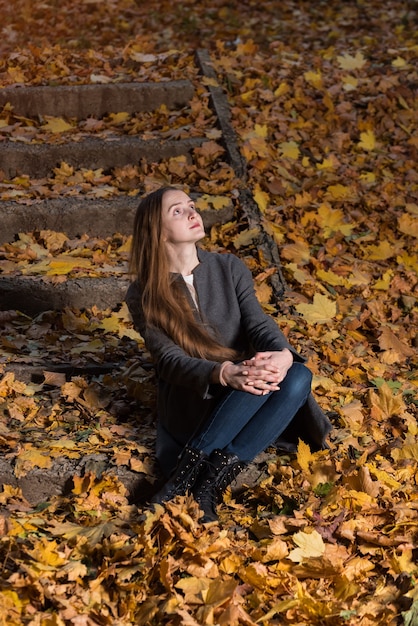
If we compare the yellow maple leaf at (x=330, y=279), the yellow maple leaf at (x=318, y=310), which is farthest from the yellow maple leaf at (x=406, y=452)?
the yellow maple leaf at (x=330, y=279)

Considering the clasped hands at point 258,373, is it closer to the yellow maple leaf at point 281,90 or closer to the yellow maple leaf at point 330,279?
the yellow maple leaf at point 330,279

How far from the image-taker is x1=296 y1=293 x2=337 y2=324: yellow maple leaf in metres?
4.63

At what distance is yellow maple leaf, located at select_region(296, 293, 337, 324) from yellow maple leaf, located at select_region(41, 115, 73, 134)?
2462mm

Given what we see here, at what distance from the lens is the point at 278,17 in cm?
909

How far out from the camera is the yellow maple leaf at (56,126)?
626cm

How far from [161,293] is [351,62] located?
455cm

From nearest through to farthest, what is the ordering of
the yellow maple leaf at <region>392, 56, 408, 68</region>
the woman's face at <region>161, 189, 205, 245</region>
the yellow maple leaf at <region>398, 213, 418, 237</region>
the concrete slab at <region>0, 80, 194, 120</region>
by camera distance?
the woman's face at <region>161, 189, 205, 245</region>, the yellow maple leaf at <region>398, 213, 418, 237</region>, the concrete slab at <region>0, 80, 194, 120</region>, the yellow maple leaf at <region>392, 56, 408, 68</region>

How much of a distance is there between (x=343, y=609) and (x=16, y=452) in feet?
4.60

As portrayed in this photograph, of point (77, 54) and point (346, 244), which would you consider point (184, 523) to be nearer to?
point (346, 244)

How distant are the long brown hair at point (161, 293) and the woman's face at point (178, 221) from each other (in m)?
0.02

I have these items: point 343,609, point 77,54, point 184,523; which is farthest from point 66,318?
point 77,54

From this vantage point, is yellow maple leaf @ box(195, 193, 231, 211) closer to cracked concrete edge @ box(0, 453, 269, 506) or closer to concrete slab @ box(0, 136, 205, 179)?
concrete slab @ box(0, 136, 205, 179)

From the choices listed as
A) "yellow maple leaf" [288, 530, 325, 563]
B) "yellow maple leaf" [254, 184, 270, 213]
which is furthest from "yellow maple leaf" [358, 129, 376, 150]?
"yellow maple leaf" [288, 530, 325, 563]

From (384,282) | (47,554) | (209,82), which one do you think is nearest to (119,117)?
(209,82)
